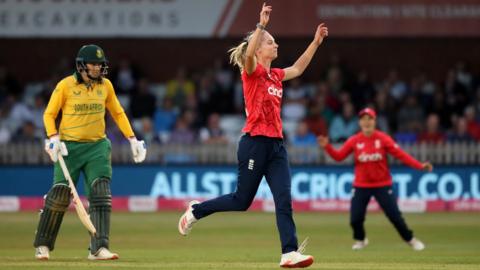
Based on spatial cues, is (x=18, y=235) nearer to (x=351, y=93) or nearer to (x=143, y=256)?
(x=143, y=256)

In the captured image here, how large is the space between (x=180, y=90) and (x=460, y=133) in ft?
19.6

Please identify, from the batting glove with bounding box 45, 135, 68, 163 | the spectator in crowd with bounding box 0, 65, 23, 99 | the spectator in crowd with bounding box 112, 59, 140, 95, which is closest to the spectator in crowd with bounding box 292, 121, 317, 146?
the spectator in crowd with bounding box 112, 59, 140, 95

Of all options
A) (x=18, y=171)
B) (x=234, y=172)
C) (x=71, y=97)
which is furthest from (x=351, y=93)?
(x=71, y=97)

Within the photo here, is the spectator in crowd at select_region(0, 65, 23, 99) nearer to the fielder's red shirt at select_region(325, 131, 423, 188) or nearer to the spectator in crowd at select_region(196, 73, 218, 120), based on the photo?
the spectator in crowd at select_region(196, 73, 218, 120)

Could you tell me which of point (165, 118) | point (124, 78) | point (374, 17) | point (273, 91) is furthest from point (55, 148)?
point (124, 78)

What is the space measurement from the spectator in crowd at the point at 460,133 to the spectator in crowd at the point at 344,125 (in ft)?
6.12

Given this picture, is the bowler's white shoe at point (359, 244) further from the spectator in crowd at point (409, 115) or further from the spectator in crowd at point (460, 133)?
the spectator in crowd at point (409, 115)

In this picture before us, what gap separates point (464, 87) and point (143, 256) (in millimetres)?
14240

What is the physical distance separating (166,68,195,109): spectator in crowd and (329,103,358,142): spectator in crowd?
3.41m

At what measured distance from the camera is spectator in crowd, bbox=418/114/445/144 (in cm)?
2327

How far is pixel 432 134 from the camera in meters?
23.3

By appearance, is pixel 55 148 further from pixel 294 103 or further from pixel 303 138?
pixel 294 103

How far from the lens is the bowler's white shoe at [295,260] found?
33.5 feet

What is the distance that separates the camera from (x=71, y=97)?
454 inches
